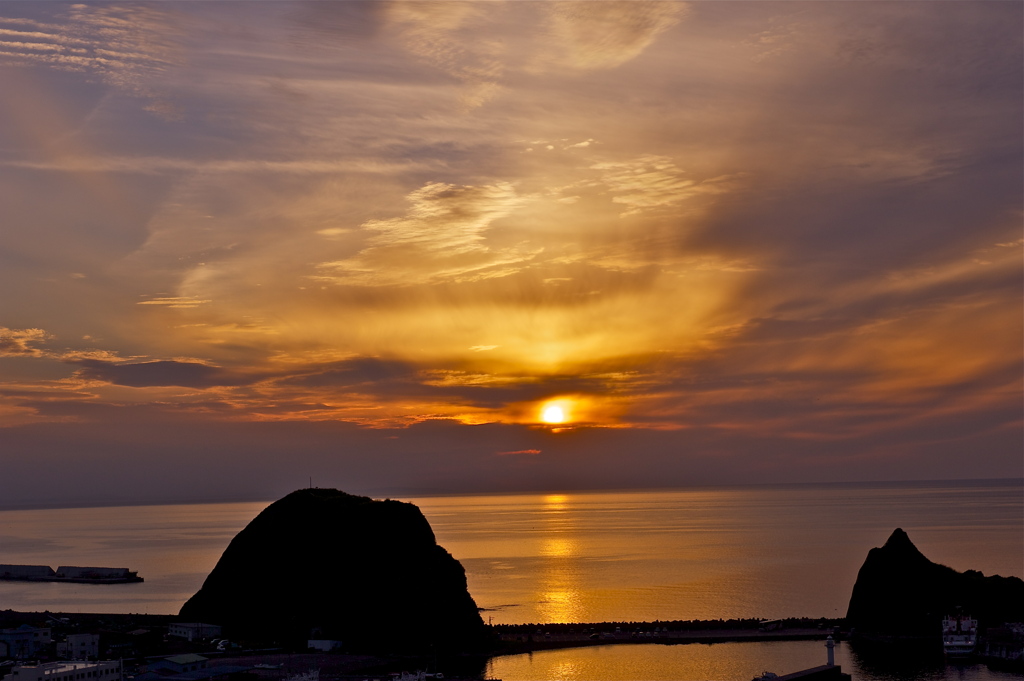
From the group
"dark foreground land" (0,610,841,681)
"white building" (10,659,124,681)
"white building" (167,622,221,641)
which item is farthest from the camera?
"white building" (167,622,221,641)

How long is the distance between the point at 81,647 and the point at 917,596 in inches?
3325

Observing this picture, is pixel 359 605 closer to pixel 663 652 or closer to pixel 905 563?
pixel 663 652

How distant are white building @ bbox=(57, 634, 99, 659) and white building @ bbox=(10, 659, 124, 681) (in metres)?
15.3

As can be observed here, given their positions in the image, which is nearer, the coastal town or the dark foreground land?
the coastal town

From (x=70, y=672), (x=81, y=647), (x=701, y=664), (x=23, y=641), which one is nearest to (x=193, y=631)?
(x=81, y=647)

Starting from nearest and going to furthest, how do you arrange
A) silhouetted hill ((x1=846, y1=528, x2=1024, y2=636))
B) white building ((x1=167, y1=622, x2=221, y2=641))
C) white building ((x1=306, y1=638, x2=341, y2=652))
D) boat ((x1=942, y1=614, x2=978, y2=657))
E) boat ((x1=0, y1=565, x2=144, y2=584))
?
boat ((x1=942, y1=614, x2=978, y2=657)), white building ((x1=306, y1=638, x2=341, y2=652)), white building ((x1=167, y1=622, x2=221, y2=641)), silhouetted hill ((x1=846, y1=528, x2=1024, y2=636)), boat ((x1=0, y1=565, x2=144, y2=584))

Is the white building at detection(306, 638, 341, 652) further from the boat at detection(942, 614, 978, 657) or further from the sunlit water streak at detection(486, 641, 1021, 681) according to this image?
the boat at detection(942, 614, 978, 657)

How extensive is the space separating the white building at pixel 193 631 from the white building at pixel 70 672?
24498 millimetres

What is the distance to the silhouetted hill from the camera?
340 feet

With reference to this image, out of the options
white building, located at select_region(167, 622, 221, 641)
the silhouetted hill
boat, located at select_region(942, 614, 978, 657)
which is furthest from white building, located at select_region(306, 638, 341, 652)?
boat, located at select_region(942, 614, 978, 657)

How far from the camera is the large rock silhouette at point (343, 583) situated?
97875mm

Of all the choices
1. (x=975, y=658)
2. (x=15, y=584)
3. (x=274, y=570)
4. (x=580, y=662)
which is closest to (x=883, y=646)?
(x=975, y=658)

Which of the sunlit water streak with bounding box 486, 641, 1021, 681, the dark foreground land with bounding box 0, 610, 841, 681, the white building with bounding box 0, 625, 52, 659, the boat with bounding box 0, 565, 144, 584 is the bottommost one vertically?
the sunlit water streak with bounding box 486, 641, 1021, 681

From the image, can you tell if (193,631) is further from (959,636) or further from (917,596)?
(917,596)
